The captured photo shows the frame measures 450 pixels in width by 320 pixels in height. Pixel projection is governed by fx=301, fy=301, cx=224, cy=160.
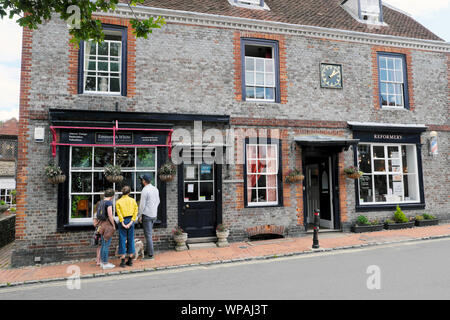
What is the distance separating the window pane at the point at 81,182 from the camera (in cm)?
824

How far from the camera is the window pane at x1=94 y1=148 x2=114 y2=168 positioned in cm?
842

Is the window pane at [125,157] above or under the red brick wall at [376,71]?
under

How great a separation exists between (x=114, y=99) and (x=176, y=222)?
3953 mm

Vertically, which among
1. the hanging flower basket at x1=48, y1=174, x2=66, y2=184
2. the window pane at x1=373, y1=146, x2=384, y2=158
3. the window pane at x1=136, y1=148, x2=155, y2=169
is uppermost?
the window pane at x1=373, y1=146, x2=384, y2=158

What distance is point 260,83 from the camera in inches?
397

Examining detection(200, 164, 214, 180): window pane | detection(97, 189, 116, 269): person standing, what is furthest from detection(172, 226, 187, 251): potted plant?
detection(97, 189, 116, 269): person standing

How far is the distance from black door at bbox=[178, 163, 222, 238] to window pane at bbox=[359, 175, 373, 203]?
208 inches

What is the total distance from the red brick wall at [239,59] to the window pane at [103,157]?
4190 mm

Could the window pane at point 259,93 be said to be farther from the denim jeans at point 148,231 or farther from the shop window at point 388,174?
the denim jeans at point 148,231

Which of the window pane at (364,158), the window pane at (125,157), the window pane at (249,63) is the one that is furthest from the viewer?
the window pane at (364,158)

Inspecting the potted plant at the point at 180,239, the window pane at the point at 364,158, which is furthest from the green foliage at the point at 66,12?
the window pane at the point at 364,158

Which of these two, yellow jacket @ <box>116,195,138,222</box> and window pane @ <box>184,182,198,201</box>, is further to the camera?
window pane @ <box>184,182,198,201</box>

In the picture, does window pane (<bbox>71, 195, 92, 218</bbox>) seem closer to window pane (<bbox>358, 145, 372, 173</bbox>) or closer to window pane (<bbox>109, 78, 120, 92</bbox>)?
window pane (<bbox>109, 78, 120, 92</bbox>)

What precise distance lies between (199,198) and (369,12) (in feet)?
33.6
